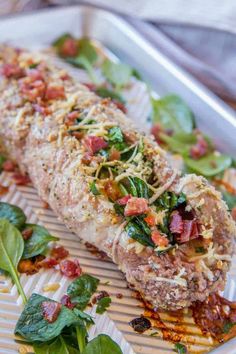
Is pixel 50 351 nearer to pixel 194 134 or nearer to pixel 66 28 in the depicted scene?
pixel 194 134

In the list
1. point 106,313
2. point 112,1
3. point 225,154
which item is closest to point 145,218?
point 106,313

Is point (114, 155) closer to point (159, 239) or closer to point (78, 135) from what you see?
point (78, 135)

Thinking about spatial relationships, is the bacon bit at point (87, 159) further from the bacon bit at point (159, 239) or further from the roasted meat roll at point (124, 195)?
the bacon bit at point (159, 239)

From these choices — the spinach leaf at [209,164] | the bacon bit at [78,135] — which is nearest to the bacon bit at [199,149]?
the spinach leaf at [209,164]

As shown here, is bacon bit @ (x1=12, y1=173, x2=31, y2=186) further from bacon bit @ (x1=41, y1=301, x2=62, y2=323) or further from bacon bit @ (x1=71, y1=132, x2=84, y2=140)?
bacon bit @ (x1=41, y1=301, x2=62, y2=323)

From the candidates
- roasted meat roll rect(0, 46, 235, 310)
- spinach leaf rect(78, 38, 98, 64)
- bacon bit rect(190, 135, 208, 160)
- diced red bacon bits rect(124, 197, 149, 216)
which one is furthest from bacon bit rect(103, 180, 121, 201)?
spinach leaf rect(78, 38, 98, 64)

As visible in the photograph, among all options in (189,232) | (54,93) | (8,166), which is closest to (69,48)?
(54,93)

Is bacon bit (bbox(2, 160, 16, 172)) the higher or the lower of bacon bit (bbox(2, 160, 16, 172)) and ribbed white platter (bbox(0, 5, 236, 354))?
the higher
